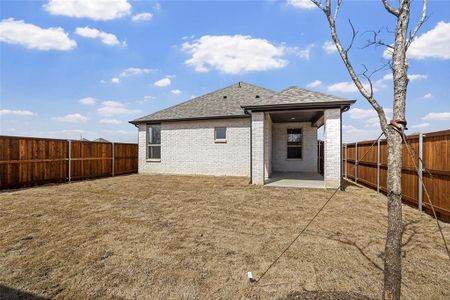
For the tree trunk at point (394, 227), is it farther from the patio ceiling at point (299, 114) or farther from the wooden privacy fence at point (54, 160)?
the wooden privacy fence at point (54, 160)

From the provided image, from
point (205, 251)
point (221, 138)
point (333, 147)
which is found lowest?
point (205, 251)

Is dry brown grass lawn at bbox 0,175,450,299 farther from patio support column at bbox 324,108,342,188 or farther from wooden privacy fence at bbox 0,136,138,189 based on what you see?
wooden privacy fence at bbox 0,136,138,189

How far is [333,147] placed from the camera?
8.98m

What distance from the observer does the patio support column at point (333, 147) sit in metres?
8.93

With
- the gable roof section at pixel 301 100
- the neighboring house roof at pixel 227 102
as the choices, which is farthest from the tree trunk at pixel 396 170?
the neighboring house roof at pixel 227 102

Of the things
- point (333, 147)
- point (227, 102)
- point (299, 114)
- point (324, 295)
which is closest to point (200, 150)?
point (227, 102)

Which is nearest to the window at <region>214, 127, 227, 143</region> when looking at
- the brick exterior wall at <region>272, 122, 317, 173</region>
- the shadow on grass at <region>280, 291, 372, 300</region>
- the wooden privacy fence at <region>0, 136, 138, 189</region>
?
the brick exterior wall at <region>272, 122, 317, 173</region>

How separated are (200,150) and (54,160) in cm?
756

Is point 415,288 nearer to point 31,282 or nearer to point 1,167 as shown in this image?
point 31,282

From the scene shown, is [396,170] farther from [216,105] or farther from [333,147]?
[216,105]

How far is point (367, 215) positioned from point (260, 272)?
414 centimetres

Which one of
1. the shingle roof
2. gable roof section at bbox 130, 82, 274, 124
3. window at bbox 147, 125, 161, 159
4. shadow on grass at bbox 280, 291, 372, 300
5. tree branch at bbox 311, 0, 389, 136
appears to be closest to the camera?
tree branch at bbox 311, 0, 389, 136

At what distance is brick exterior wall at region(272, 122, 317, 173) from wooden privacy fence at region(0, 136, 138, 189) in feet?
34.7

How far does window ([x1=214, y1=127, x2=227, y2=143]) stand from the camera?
13546 mm
